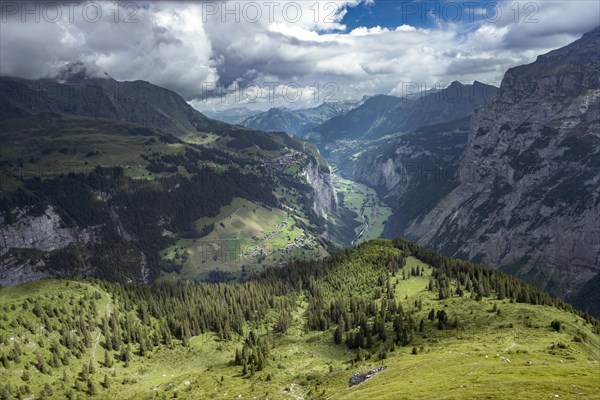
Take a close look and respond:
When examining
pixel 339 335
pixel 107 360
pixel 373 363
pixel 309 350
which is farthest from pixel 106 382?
pixel 373 363

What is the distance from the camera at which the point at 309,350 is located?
543 feet

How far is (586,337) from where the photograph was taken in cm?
13338

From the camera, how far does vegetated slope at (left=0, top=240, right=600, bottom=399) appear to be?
96.9 m

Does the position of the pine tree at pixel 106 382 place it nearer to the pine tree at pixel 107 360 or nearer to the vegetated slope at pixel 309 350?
the vegetated slope at pixel 309 350

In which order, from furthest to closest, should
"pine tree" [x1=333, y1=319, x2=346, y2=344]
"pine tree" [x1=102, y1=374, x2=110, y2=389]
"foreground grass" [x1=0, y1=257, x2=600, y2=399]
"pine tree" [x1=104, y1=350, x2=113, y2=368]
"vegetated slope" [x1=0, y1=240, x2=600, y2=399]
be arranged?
1. "pine tree" [x1=333, y1=319, x2=346, y2=344]
2. "pine tree" [x1=104, y1=350, x2=113, y2=368]
3. "pine tree" [x1=102, y1=374, x2=110, y2=389]
4. "vegetated slope" [x1=0, y1=240, x2=600, y2=399]
5. "foreground grass" [x1=0, y1=257, x2=600, y2=399]

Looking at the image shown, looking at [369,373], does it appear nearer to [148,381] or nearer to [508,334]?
[508,334]

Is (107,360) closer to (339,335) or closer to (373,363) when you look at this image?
(339,335)

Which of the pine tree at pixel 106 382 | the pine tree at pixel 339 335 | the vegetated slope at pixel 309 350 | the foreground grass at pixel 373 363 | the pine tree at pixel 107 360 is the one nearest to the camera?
the foreground grass at pixel 373 363

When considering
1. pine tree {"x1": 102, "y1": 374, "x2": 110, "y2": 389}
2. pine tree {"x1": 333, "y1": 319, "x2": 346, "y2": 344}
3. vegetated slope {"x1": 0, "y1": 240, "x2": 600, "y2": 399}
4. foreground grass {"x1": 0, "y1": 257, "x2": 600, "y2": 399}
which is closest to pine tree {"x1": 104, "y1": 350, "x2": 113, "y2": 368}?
vegetated slope {"x1": 0, "y1": 240, "x2": 600, "y2": 399}

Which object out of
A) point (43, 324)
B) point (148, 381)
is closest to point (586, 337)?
point (148, 381)

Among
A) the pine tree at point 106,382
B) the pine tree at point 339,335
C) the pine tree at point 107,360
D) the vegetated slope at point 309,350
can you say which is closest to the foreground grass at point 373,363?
the vegetated slope at point 309,350

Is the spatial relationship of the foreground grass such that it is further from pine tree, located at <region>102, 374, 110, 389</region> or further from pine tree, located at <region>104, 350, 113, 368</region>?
pine tree, located at <region>104, 350, 113, 368</region>

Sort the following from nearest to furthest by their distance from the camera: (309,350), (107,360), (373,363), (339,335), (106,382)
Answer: (373,363)
(106,382)
(107,360)
(309,350)
(339,335)

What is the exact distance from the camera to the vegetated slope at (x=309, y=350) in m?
96.9
